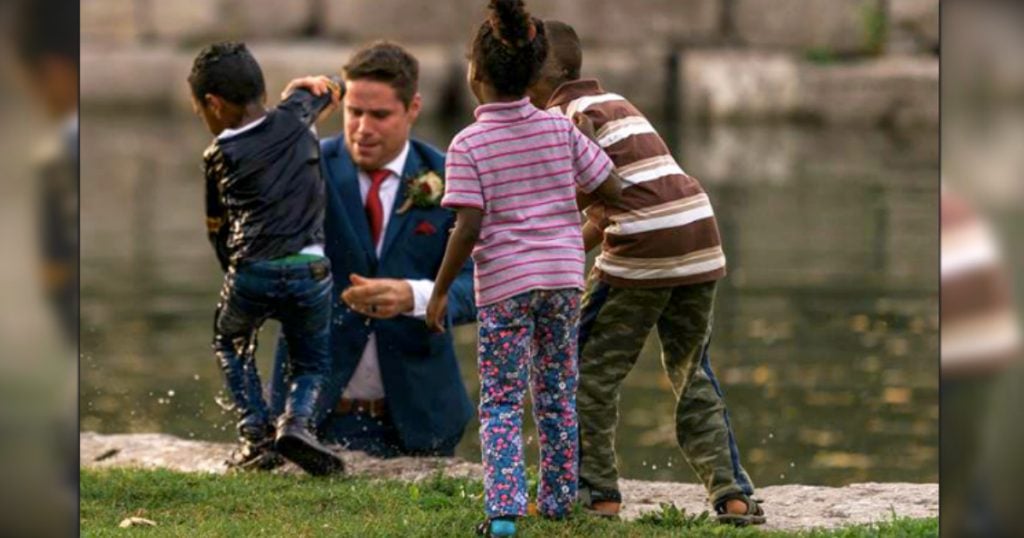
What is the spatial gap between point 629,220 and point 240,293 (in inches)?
51.9

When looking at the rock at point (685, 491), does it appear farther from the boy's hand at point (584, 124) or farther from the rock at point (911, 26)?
the rock at point (911, 26)

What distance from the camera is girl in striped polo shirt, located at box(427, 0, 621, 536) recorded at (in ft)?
14.8

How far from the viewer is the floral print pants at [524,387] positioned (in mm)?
4543

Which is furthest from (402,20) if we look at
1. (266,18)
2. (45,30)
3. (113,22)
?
(45,30)

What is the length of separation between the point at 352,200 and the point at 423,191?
23 cm

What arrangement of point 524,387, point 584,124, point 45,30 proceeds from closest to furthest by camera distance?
point 45,30
point 524,387
point 584,124

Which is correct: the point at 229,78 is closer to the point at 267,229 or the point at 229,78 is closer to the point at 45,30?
the point at 267,229

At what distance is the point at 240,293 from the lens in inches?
220

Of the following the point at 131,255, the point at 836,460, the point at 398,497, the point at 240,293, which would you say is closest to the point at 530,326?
the point at 398,497

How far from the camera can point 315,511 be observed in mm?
5043

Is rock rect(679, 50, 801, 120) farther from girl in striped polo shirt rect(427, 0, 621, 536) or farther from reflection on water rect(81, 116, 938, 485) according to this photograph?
girl in striped polo shirt rect(427, 0, 621, 536)

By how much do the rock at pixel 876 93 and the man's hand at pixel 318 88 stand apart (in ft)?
53.0

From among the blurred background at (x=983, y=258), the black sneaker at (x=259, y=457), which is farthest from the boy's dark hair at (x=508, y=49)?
the blurred background at (x=983, y=258)

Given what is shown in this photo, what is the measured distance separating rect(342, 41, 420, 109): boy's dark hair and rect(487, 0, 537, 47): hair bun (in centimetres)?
161
